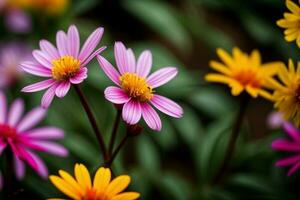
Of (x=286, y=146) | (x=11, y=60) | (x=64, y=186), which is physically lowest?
(x=64, y=186)

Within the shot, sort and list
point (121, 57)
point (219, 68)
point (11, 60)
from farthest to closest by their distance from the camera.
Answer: point (11, 60) < point (219, 68) < point (121, 57)

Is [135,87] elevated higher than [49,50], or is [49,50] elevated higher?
[49,50]

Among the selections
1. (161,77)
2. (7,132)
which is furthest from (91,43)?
(7,132)

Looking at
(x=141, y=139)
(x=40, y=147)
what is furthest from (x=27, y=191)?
(x=141, y=139)

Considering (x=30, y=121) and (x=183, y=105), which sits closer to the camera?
(x=30, y=121)

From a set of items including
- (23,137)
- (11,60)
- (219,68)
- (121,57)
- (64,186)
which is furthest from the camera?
(11,60)

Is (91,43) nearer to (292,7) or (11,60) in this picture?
(292,7)

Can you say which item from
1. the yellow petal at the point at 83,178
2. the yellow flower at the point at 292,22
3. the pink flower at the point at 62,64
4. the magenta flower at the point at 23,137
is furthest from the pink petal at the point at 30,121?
the yellow flower at the point at 292,22
